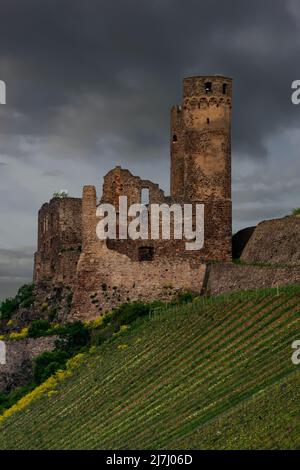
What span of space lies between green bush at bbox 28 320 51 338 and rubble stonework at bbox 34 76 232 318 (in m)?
1.51

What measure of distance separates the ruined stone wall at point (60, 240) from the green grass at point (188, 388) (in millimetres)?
6254

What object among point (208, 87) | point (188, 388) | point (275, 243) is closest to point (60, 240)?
point (208, 87)

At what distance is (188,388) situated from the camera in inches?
1410

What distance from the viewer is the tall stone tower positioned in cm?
5138

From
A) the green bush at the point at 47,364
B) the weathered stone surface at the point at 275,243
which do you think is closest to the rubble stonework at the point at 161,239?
the weathered stone surface at the point at 275,243

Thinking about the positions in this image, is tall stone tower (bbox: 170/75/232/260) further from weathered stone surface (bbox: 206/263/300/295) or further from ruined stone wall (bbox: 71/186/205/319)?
ruined stone wall (bbox: 71/186/205/319)

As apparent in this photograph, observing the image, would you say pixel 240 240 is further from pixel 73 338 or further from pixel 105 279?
pixel 73 338

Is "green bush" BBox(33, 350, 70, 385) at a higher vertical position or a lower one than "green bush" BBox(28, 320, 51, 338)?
lower

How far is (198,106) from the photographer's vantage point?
51.8 metres

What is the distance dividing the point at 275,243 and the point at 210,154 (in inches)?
191

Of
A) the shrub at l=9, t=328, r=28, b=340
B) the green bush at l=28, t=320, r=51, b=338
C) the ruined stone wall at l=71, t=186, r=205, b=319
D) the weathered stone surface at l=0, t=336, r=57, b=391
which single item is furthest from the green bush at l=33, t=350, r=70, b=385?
the ruined stone wall at l=71, t=186, r=205, b=319

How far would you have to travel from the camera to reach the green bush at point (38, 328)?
49875 millimetres

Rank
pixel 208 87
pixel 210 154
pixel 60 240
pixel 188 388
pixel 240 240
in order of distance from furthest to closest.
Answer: pixel 240 240, pixel 60 240, pixel 208 87, pixel 210 154, pixel 188 388
